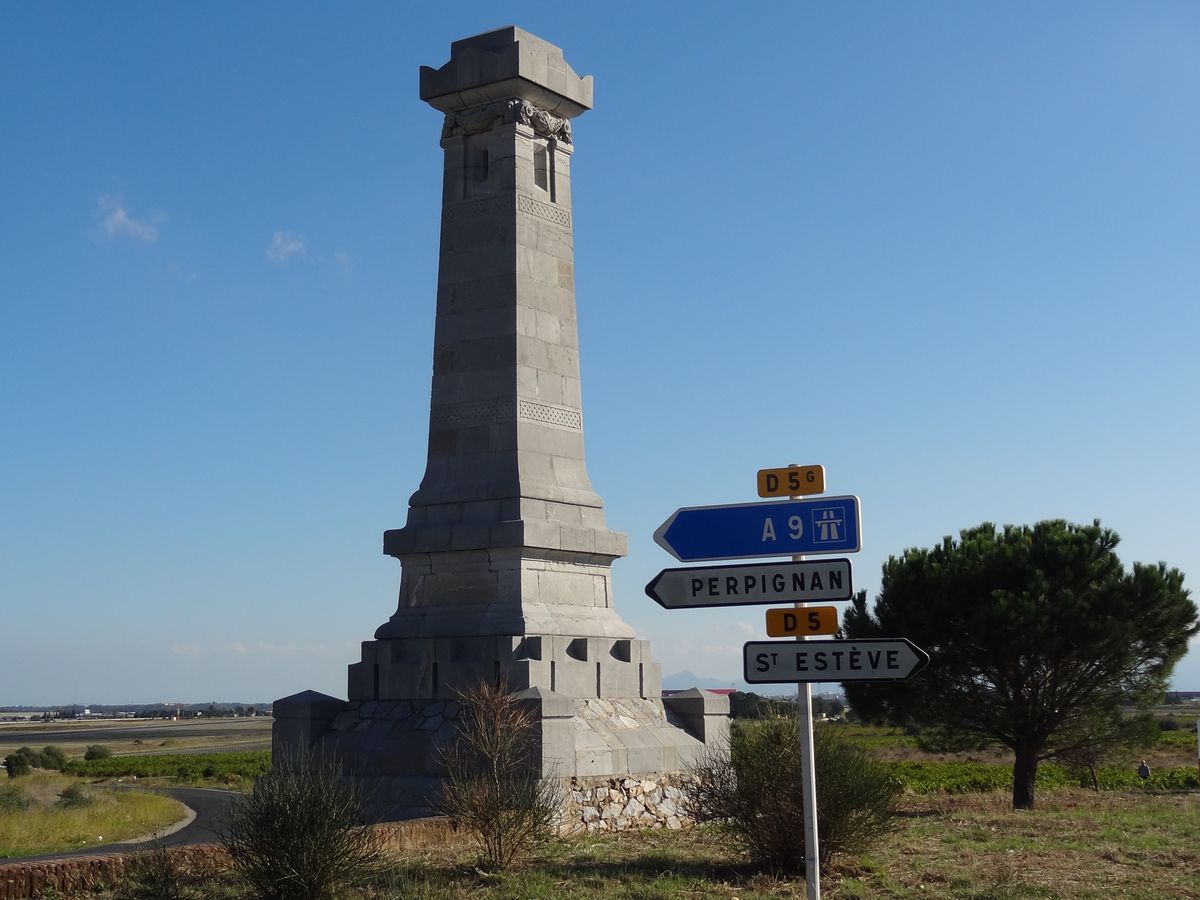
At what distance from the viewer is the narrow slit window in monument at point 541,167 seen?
17.2m

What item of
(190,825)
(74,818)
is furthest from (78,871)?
(74,818)

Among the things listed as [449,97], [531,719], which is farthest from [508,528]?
[449,97]

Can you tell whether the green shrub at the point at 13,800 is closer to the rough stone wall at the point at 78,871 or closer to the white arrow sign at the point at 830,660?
the rough stone wall at the point at 78,871

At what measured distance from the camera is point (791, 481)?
26.1ft

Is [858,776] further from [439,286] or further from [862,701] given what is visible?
[862,701]

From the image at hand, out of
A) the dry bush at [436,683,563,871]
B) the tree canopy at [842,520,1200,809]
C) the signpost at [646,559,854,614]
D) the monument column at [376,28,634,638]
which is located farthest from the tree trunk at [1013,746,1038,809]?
the signpost at [646,559,854,614]

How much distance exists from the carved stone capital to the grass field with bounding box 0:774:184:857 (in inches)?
461

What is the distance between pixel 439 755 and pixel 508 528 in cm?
280

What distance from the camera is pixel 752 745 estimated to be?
11.3 m

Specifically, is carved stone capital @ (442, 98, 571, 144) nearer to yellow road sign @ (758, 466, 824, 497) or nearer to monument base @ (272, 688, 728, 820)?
monument base @ (272, 688, 728, 820)

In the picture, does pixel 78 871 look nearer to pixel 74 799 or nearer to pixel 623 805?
pixel 623 805

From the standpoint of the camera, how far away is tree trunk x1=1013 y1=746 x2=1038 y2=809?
20.3 m

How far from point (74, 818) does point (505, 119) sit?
18.7 m

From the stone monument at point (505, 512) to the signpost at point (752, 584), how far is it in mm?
6752
